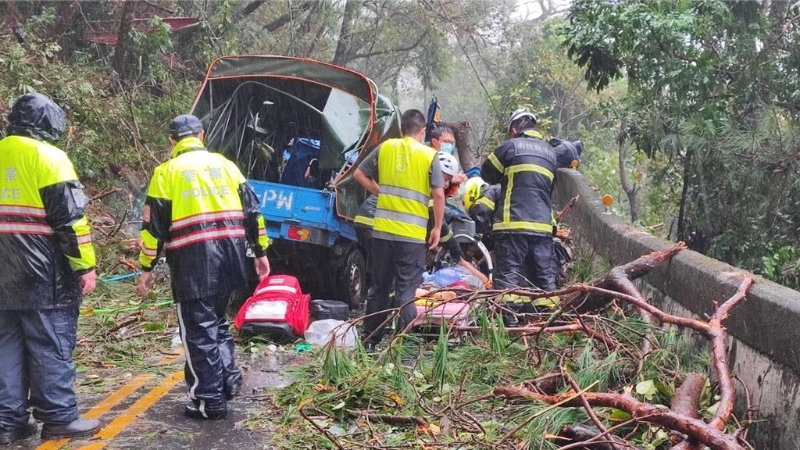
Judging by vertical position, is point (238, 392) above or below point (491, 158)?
below

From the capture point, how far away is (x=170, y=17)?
44.2ft

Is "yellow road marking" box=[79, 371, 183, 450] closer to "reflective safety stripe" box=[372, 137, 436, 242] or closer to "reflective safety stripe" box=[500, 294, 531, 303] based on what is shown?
"reflective safety stripe" box=[372, 137, 436, 242]

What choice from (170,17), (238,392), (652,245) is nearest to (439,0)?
(170,17)

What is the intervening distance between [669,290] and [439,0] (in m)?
13.6

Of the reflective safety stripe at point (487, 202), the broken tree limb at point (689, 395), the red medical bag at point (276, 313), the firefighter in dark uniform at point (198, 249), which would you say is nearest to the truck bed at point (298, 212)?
the red medical bag at point (276, 313)

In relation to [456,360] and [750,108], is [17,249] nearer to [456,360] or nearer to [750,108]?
[456,360]

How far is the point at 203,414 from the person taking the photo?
4398 millimetres

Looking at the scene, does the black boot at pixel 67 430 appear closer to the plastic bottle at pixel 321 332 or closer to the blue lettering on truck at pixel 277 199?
the plastic bottle at pixel 321 332

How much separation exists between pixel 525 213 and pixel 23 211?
12.0 feet

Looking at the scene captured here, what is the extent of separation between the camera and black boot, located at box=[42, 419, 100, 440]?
4.08 meters

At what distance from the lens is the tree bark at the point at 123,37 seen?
1195cm

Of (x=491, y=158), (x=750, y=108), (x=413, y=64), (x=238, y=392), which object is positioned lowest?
(x=238, y=392)

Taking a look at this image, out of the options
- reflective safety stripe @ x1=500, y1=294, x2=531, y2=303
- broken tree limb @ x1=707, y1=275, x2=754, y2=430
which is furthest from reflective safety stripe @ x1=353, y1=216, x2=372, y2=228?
broken tree limb @ x1=707, y1=275, x2=754, y2=430

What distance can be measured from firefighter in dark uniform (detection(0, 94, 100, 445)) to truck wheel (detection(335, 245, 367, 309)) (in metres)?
3.69
